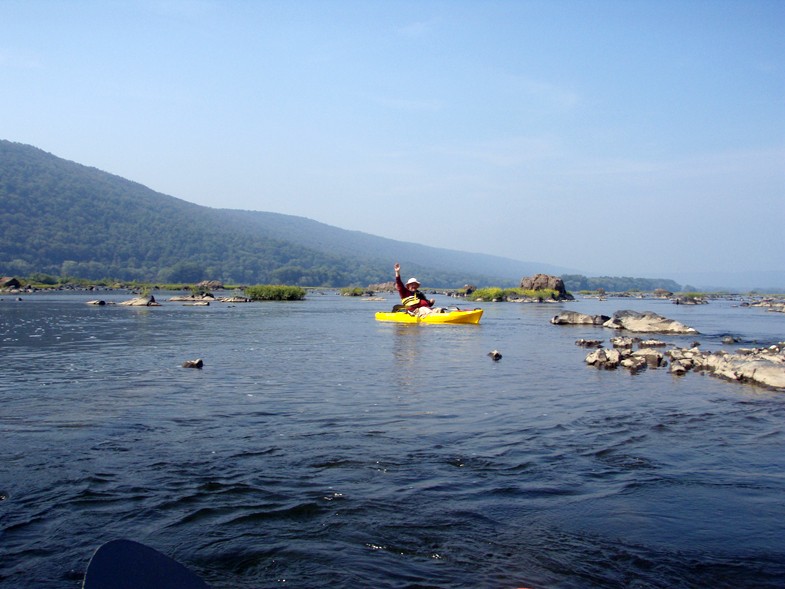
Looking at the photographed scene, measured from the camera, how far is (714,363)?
821 inches

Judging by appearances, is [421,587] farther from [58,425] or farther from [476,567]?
[58,425]

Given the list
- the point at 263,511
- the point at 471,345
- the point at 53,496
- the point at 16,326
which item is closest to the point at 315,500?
the point at 263,511

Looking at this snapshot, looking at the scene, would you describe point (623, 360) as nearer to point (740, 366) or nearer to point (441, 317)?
point (740, 366)

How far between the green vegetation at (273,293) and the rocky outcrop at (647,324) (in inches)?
1829

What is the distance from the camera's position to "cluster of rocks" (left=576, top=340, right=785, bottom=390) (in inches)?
721

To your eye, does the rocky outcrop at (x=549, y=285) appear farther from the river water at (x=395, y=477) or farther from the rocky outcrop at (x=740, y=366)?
the river water at (x=395, y=477)

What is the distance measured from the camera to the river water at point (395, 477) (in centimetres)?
696

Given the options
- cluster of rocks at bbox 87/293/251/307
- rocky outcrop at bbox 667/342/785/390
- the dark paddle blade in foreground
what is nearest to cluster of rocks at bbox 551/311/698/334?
rocky outcrop at bbox 667/342/785/390

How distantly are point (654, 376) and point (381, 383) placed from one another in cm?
809

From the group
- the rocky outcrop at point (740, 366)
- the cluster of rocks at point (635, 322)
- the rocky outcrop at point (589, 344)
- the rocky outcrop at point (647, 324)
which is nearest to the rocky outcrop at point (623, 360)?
the rocky outcrop at point (740, 366)

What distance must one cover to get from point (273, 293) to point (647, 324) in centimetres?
5047

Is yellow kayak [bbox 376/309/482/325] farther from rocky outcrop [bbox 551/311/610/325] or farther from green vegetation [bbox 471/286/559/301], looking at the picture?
green vegetation [bbox 471/286/559/301]

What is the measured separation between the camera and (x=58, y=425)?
40.4 ft

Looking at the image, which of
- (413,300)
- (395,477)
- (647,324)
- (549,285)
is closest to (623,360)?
(395,477)
